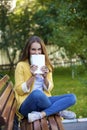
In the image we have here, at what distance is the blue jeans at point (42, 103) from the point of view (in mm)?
4938

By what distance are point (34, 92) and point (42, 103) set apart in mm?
147

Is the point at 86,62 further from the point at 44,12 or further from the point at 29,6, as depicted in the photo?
the point at 29,6

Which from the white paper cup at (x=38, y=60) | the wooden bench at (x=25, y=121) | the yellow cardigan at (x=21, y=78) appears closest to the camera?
the wooden bench at (x=25, y=121)

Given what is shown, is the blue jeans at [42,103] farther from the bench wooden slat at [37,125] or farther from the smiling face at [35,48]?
the smiling face at [35,48]

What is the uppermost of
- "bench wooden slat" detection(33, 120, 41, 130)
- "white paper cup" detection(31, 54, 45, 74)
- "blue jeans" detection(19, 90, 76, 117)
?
"white paper cup" detection(31, 54, 45, 74)

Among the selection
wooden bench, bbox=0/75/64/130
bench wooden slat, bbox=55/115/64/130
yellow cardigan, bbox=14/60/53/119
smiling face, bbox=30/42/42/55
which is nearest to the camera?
wooden bench, bbox=0/75/64/130

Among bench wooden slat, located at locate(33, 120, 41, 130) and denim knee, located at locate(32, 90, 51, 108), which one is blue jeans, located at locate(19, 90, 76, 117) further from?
bench wooden slat, located at locate(33, 120, 41, 130)

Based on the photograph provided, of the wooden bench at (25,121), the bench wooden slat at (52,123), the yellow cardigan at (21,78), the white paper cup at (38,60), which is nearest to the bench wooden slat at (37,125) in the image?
the wooden bench at (25,121)

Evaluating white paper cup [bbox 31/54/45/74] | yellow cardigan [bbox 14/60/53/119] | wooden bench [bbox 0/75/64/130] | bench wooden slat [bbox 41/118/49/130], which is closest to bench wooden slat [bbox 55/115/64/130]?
wooden bench [bbox 0/75/64/130]

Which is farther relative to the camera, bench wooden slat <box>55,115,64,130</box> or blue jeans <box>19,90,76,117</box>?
blue jeans <box>19,90,76,117</box>

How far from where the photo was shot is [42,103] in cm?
495

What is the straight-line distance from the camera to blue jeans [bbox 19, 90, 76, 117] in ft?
16.2

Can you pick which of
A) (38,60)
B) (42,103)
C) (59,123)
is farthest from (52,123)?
(38,60)

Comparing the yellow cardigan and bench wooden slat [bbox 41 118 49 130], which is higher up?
the yellow cardigan
